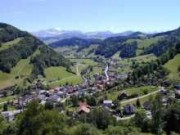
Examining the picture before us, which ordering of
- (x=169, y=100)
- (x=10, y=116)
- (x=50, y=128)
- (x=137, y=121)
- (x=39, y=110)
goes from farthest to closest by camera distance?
(x=10, y=116) → (x=169, y=100) → (x=137, y=121) → (x=39, y=110) → (x=50, y=128)

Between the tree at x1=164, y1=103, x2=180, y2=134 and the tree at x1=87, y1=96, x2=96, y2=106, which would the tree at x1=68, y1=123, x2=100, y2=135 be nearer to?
the tree at x1=164, y1=103, x2=180, y2=134

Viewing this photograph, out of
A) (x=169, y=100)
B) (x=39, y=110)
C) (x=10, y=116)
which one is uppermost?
(x=39, y=110)

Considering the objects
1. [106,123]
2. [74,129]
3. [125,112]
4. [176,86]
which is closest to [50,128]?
[74,129]

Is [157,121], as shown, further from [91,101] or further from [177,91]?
[91,101]

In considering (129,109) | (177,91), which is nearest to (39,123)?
(129,109)

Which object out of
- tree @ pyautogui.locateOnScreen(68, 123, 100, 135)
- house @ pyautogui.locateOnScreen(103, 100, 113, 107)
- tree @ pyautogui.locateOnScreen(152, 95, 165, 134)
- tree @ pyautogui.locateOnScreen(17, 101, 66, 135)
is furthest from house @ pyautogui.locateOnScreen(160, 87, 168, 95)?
tree @ pyautogui.locateOnScreen(68, 123, 100, 135)

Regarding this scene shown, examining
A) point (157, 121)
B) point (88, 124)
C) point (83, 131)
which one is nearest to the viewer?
point (83, 131)

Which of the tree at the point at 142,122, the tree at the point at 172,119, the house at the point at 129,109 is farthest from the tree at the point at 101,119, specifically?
the house at the point at 129,109

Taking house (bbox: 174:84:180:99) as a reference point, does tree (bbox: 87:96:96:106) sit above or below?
below

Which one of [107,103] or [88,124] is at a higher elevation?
[88,124]

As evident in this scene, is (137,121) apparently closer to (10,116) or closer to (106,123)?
(106,123)

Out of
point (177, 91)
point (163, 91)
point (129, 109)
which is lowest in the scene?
point (129, 109)
